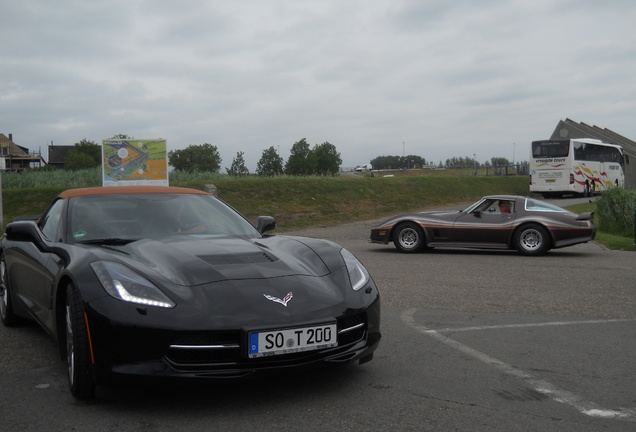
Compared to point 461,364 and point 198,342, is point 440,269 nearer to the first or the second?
point 461,364

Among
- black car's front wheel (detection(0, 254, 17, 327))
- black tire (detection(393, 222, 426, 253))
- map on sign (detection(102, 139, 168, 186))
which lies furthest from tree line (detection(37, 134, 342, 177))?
black car's front wheel (detection(0, 254, 17, 327))

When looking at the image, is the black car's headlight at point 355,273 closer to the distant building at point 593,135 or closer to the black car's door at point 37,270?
the black car's door at point 37,270

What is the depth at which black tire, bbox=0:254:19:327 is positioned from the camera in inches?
236

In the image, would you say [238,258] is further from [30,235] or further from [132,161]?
[132,161]

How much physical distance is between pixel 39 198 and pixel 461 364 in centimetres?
2441

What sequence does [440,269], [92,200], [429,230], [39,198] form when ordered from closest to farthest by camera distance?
[92,200], [440,269], [429,230], [39,198]

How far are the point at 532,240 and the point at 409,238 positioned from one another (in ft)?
8.07

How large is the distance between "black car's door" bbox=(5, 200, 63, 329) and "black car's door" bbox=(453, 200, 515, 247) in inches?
370

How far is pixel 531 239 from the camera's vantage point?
1311 cm

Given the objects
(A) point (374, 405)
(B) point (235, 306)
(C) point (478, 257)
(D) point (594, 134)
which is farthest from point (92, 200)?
(D) point (594, 134)

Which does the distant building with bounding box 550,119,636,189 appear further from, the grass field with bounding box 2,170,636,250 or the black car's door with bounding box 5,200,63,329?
the black car's door with bounding box 5,200,63,329

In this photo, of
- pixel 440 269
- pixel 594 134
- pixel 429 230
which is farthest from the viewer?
pixel 594 134

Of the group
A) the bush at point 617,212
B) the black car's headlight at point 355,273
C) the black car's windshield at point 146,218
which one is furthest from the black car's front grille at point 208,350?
the bush at point 617,212

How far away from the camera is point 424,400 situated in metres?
3.82
